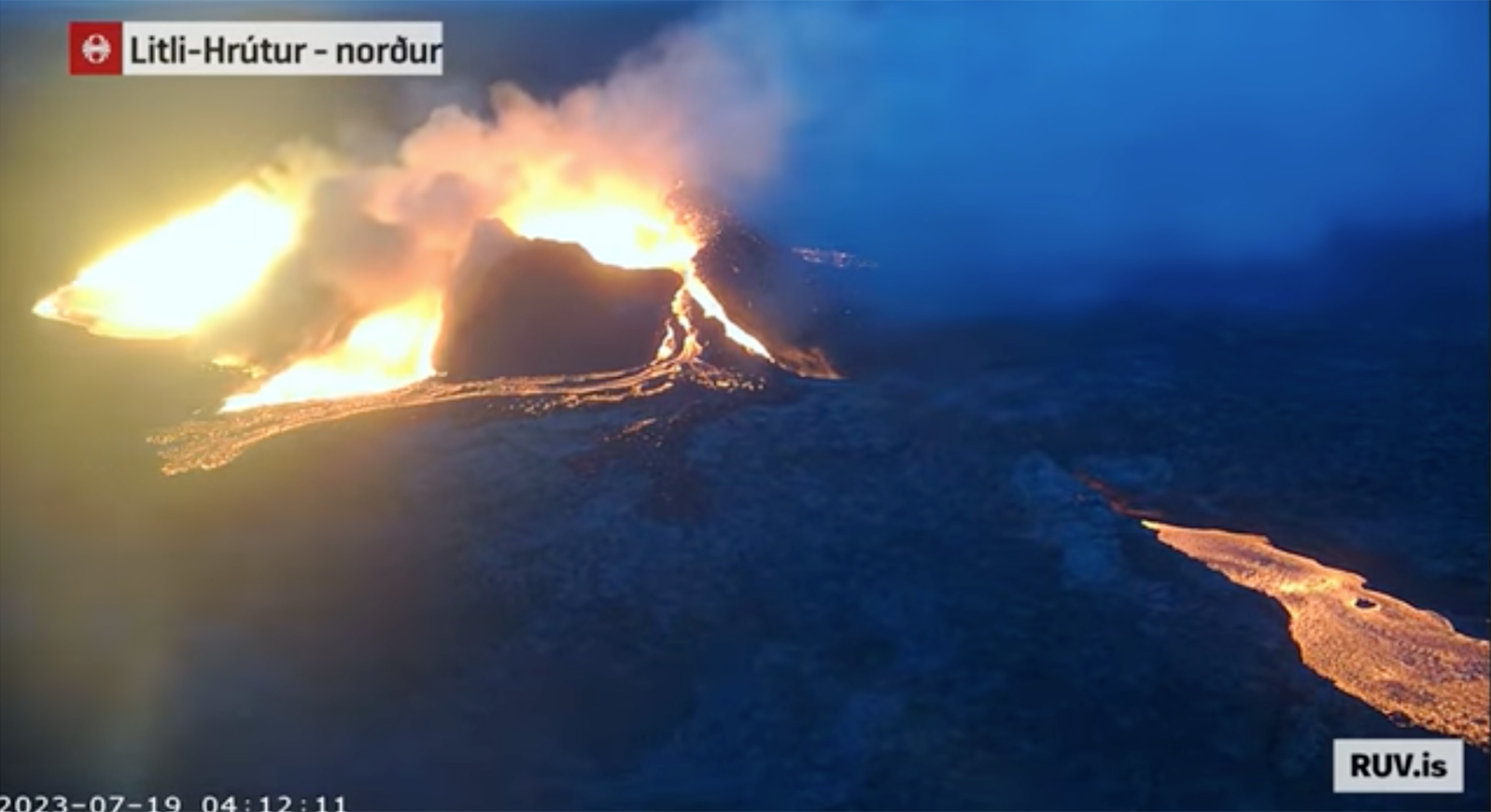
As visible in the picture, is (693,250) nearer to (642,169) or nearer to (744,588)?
(642,169)

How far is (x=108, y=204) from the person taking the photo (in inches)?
929

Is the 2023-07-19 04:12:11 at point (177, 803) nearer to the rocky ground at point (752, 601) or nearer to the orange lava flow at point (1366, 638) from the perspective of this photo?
the rocky ground at point (752, 601)

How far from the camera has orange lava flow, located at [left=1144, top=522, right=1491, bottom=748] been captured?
11633mm

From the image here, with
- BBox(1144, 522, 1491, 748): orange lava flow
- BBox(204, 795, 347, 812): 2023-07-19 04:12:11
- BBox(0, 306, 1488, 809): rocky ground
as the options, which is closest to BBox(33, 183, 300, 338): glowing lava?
BBox(0, 306, 1488, 809): rocky ground

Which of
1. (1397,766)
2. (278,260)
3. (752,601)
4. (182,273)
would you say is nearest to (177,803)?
(752,601)

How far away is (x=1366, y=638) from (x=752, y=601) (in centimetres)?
494

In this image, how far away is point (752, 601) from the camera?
40.2ft

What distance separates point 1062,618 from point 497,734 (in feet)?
14.4

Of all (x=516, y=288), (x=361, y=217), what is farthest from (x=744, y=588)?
(x=361, y=217)

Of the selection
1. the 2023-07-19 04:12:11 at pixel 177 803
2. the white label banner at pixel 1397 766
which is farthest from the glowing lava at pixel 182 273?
the white label banner at pixel 1397 766

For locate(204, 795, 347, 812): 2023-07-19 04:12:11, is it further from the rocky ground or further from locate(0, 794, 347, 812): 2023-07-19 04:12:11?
the rocky ground

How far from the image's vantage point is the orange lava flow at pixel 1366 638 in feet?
38.2

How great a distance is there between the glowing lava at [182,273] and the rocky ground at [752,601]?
192 inches

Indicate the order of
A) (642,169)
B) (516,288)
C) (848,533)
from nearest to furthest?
(848,533) → (516,288) → (642,169)
